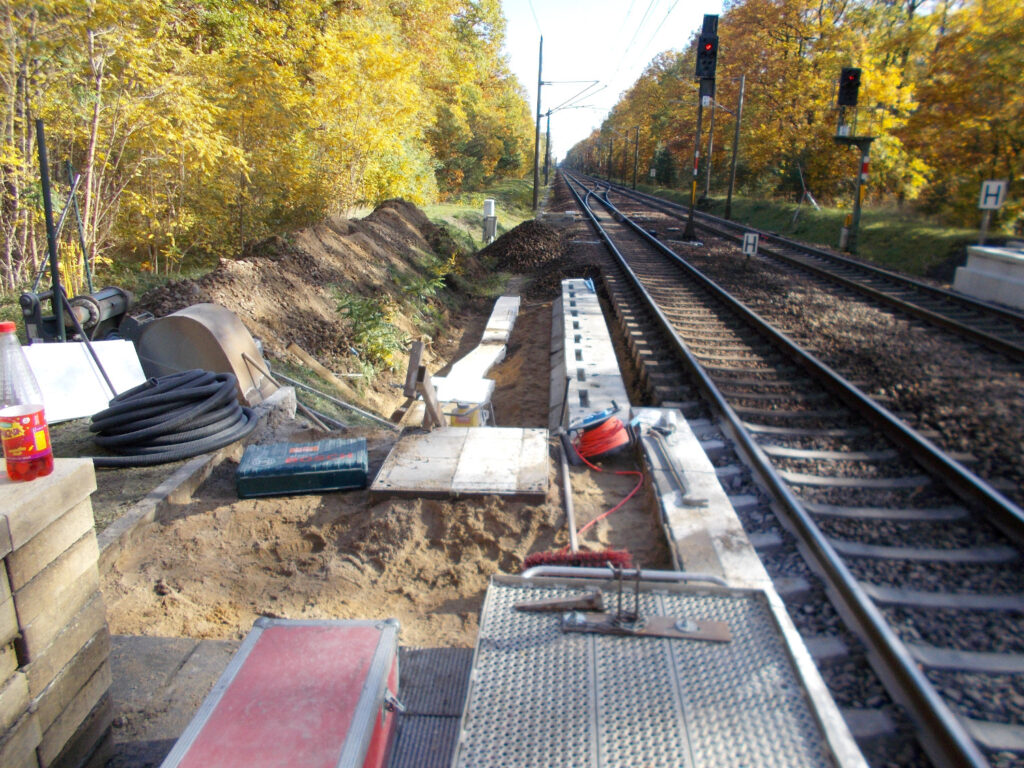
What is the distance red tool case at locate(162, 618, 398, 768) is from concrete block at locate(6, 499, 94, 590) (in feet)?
2.14

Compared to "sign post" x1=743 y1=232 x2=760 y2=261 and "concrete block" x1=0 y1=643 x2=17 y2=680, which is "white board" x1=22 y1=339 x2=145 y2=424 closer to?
"concrete block" x1=0 y1=643 x2=17 y2=680

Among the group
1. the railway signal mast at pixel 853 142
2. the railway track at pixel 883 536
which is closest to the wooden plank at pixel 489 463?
the railway track at pixel 883 536

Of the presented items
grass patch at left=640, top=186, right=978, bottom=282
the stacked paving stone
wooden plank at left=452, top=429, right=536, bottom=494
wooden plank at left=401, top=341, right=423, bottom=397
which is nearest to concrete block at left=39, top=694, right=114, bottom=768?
the stacked paving stone

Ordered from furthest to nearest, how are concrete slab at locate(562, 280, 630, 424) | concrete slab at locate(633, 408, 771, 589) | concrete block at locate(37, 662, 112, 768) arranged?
concrete slab at locate(562, 280, 630, 424)
concrete slab at locate(633, 408, 771, 589)
concrete block at locate(37, 662, 112, 768)

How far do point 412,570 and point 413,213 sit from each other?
15.4 meters

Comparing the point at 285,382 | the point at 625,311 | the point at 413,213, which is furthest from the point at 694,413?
the point at 413,213

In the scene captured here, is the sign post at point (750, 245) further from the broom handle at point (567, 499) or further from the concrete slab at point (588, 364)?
the broom handle at point (567, 499)

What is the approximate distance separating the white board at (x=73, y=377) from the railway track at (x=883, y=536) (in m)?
5.14

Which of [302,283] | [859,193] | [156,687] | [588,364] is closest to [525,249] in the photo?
[859,193]

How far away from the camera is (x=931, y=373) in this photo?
7.44 metres

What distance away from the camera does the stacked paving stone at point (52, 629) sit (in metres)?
1.97

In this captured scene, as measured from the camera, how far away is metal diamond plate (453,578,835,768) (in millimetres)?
1810

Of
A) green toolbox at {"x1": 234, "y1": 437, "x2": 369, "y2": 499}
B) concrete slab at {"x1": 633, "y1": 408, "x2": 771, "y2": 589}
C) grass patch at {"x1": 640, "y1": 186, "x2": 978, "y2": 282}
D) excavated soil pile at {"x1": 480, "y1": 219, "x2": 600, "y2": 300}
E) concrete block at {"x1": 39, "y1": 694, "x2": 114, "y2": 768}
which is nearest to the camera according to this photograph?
concrete block at {"x1": 39, "y1": 694, "x2": 114, "y2": 768}

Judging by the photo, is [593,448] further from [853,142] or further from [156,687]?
[853,142]
